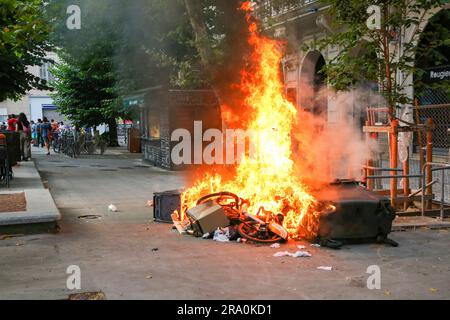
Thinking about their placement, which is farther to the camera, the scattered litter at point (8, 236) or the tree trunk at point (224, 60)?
the tree trunk at point (224, 60)

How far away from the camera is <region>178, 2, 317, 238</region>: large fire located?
299 inches

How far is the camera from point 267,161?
866 centimetres

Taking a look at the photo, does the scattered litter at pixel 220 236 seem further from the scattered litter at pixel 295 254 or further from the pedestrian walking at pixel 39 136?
the pedestrian walking at pixel 39 136

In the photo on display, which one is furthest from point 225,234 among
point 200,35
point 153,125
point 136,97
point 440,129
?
point 153,125

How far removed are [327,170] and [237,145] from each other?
542cm

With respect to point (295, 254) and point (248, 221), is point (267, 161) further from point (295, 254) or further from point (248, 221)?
point (295, 254)

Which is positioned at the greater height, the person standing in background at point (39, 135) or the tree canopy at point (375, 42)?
the tree canopy at point (375, 42)

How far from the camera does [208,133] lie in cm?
1753

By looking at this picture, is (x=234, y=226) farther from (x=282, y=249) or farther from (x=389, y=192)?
(x=389, y=192)

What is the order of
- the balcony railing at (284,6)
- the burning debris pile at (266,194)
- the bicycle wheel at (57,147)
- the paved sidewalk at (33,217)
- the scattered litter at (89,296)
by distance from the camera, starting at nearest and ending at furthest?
1. the scattered litter at (89,296)
2. the burning debris pile at (266,194)
3. the paved sidewalk at (33,217)
4. the balcony railing at (284,6)
5. the bicycle wheel at (57,147)

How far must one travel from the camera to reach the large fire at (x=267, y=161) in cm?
760

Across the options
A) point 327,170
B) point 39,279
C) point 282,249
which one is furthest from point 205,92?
point 39,279

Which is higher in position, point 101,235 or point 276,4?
point 276,4

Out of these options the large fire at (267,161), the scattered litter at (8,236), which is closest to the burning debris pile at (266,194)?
the large fire at (267,161)
